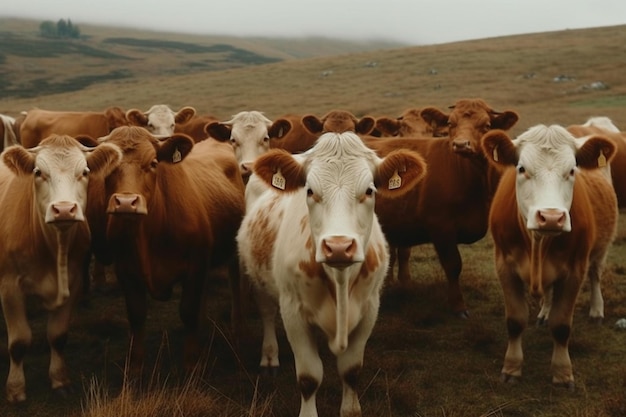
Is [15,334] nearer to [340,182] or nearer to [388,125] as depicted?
[340,182]

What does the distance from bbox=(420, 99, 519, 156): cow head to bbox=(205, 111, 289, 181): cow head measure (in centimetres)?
255

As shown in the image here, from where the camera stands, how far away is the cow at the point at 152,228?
4895 mm

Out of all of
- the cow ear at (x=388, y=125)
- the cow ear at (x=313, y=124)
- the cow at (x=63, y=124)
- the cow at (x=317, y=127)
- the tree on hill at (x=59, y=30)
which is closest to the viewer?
the cow at (x=317, y=127)

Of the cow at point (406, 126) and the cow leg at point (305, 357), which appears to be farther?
the cow at point (406, 126)

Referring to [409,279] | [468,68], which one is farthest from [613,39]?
[409,279]

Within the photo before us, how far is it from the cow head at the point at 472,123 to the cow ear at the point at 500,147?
1.94m

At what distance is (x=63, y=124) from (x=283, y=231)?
10889 millimetres

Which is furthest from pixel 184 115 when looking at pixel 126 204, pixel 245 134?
pixel 126 204

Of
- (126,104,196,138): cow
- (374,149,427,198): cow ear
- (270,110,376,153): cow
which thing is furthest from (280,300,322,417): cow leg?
(126,104,196,138): cow

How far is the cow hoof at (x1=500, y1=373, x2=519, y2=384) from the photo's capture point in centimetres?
518

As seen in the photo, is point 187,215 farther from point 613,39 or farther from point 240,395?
point 613,39

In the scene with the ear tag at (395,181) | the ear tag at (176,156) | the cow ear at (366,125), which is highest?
the ear tag at (395,181)

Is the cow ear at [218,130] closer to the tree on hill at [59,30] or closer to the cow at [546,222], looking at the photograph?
the cow at [546,222]

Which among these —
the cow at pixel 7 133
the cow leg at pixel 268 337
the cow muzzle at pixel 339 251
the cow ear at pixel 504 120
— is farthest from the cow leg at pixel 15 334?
the cow at pixel 7 133
